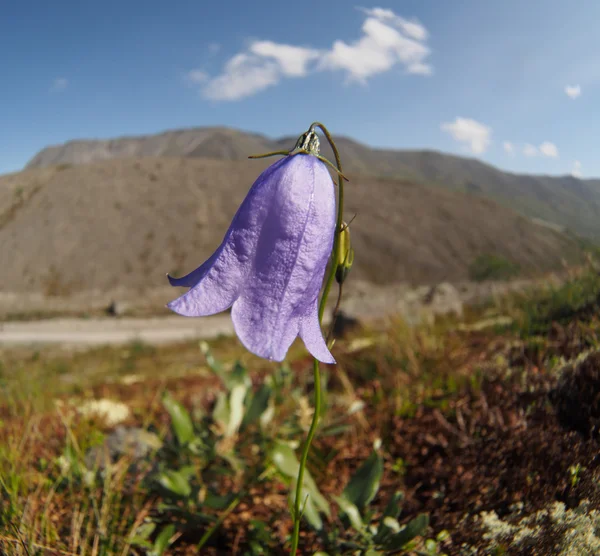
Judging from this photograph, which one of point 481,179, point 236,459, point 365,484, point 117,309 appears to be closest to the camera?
point 365,484

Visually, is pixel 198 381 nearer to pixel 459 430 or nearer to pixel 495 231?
pixel 459 430

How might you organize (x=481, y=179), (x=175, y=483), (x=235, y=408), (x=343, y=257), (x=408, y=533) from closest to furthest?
(x=343, y=257) < (x=408, y=533) < (x=175, y=483) < (x=235, y=408) < (x=481, y=179)

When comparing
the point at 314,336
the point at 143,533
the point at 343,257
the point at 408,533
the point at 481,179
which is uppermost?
the point at 481,179

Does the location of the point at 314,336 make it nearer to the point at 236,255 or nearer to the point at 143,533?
the point at 236,255

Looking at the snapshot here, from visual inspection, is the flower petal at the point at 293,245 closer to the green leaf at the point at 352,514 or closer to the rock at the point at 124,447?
the green leaf at the point at 352,514

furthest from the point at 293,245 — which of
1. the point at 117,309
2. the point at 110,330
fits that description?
the point at 117,309

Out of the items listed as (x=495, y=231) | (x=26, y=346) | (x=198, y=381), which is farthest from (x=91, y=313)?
(x=495, y=231)
